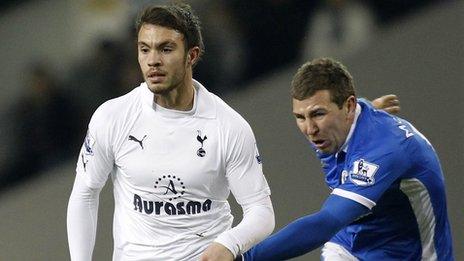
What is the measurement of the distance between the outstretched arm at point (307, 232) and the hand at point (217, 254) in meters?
0.06

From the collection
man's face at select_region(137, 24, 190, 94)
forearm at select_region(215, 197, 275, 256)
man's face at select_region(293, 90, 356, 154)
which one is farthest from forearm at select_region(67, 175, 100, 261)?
man's face at select_region(293, 90, 356, 154)

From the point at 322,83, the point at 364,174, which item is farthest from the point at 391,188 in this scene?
the point at 322,83

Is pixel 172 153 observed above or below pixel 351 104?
below

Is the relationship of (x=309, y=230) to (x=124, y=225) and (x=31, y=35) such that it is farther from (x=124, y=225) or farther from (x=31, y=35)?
(x=31, y=35)

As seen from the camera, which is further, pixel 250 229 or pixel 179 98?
pixel 179 98

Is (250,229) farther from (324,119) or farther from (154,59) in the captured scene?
(154,59)

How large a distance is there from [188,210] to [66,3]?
317 centimetres

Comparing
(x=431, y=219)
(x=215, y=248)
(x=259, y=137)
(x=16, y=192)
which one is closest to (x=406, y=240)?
(x=431, y=219)

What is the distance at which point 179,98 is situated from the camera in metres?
4.70

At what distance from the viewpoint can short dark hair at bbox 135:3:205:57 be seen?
4.65m

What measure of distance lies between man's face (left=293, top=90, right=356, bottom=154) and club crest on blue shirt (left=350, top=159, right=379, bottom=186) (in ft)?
0.67

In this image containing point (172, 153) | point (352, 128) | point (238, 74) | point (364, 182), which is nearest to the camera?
point (364, 182)

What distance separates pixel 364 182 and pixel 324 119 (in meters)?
0.28

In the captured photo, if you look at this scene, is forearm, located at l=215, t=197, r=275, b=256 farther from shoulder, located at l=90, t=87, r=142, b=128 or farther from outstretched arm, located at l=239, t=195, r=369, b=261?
shoulder, located at l=90, t=87, r=142, b=128
